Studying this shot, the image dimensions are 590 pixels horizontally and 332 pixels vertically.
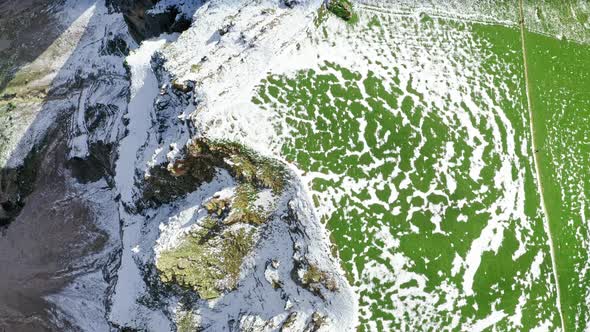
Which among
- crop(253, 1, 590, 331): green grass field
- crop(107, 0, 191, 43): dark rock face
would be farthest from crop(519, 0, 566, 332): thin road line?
crop(107, 0, 191, 43): dark rock face

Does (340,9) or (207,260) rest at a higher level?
(340,9)

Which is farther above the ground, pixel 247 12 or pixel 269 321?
pixel 247 12

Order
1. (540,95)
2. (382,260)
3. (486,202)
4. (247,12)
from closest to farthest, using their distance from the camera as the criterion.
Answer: (382,260), (486,202), (247,12), (540,95)

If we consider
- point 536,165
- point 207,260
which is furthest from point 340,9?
point 207,260

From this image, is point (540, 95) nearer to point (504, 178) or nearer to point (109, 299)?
point (504, 178)

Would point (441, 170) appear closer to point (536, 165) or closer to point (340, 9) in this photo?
point (536, 165)

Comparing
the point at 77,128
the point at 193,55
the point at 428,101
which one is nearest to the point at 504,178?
the point at 428,101

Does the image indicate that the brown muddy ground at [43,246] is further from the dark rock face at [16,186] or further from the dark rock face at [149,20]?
the dark rock face at [149,20]

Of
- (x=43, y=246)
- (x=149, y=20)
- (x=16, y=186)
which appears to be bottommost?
(x=43, y=246)
